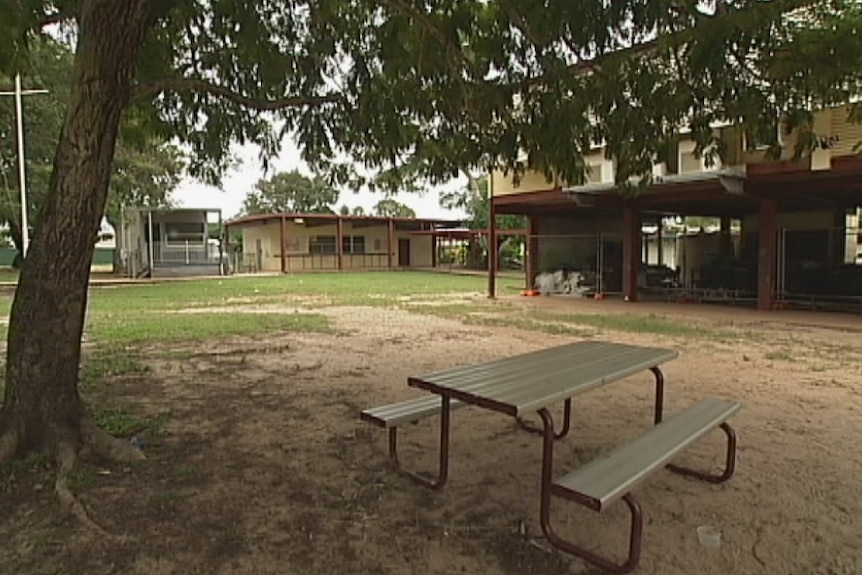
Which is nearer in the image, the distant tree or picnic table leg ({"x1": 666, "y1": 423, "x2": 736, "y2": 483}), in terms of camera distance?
picnic table leg ({"x1": 666, "y1": 423, "x2": 736, "y2": 483})

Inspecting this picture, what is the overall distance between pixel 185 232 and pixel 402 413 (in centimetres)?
2570

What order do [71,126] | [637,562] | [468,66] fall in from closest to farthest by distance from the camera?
[637,562] → [71,126] → [468,66]

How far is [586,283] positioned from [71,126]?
590 inches

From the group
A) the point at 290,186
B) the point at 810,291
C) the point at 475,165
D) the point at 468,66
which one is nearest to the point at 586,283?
the point at 810,291

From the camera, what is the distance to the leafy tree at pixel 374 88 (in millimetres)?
3180

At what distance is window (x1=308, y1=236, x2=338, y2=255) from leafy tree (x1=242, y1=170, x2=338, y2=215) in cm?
1962

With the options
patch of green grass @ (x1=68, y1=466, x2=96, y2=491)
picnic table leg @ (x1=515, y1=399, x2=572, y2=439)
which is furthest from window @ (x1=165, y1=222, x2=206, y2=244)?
picnic table leg @ (x1=515, y1=399, x2=572, y2=439)

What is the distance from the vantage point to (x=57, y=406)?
334 centimetres

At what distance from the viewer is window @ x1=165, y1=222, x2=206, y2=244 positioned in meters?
25.9

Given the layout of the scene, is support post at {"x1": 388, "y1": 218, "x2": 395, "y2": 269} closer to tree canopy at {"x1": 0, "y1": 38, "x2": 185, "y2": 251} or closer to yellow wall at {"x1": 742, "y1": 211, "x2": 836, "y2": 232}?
tree canopy at {"x1": 0, "y1": 38, "x2": 185, "y2": 251}

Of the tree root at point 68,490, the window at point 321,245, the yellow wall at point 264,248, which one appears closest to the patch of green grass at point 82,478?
the tree root at point 68,490

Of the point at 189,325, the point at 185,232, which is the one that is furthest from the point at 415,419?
the point at 185,232

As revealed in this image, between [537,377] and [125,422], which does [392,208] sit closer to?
[125,422]

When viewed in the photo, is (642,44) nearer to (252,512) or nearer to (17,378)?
(252,512)
